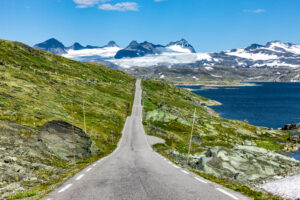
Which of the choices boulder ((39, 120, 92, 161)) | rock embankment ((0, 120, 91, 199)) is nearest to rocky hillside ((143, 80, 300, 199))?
Answer: boulder ((39, 120, 92, 161))

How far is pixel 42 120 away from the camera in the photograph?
4644 cm

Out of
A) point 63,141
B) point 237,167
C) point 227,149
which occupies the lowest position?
point 237,167

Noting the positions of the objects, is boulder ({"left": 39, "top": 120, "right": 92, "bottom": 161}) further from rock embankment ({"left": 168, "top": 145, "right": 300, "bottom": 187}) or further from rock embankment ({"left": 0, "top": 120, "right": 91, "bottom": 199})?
rock embankment ({"left": 168, "top": 145, "right": 300, "bottom": 187})

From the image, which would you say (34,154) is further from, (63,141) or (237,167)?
(237,167)

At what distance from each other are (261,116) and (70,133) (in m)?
145

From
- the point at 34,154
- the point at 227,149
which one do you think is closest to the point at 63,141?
the point at 34,154

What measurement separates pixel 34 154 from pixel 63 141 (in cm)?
693

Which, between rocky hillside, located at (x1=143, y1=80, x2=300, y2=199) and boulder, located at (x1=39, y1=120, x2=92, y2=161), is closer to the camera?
rocky hillside, located at (x1=143, y1=80, x2=300, y2=199)

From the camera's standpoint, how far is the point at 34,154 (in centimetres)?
2475

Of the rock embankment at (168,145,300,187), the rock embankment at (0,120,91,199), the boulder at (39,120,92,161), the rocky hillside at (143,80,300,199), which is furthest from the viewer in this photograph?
the boulder at (39,120,92,161)

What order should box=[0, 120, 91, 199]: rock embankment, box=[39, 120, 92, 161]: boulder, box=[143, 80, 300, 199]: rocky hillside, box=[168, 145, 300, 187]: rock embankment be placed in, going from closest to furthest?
1. box=[0, 120, 91, 199]: rock embankment
2. box=[168, 145, 300, 187]: rock embankment
3. box=[143, 80, 300, 199]: rocky hillside
4. box=[39, 120, 92, 161]: boulder

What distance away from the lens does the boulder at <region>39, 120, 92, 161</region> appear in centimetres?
2972

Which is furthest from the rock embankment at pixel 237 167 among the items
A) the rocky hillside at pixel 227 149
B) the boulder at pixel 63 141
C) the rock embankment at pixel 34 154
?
the rock embankment at pixel 34 154

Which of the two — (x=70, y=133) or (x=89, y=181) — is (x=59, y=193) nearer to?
(x=89, y=181)
